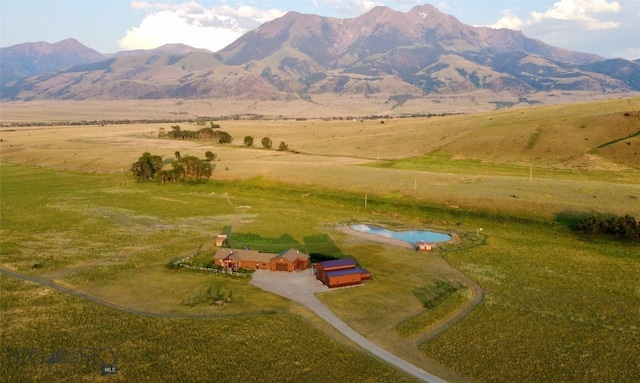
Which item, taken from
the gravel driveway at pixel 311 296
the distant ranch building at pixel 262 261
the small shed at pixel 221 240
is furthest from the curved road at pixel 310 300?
the small shed at pixel 221 240

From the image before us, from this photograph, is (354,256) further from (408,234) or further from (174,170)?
(174,170)

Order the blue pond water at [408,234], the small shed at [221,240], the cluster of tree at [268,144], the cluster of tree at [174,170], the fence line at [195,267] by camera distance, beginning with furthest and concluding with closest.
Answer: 1. the cluster of tree at [268,144]
2. the cluster of tree at [174,170]
3. the blue pond water at [408,234]
4. the small shed at [221,240]
5. the fence line at [195,267]

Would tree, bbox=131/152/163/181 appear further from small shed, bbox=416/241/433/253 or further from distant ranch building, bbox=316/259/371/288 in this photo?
small shed, bbox=416/241/433/253

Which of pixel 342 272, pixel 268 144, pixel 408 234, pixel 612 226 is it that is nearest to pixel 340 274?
pixel 342 272

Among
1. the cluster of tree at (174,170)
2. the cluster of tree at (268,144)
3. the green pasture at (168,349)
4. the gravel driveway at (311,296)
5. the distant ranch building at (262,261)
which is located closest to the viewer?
the green pasture at (168,349)

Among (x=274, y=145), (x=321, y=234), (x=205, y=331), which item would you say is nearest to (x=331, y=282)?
(x=205, y=331)

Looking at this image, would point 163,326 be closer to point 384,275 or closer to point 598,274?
point 384,275

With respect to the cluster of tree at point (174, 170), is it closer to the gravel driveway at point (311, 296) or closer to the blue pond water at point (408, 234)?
the blue pond water at point (408, 234)
